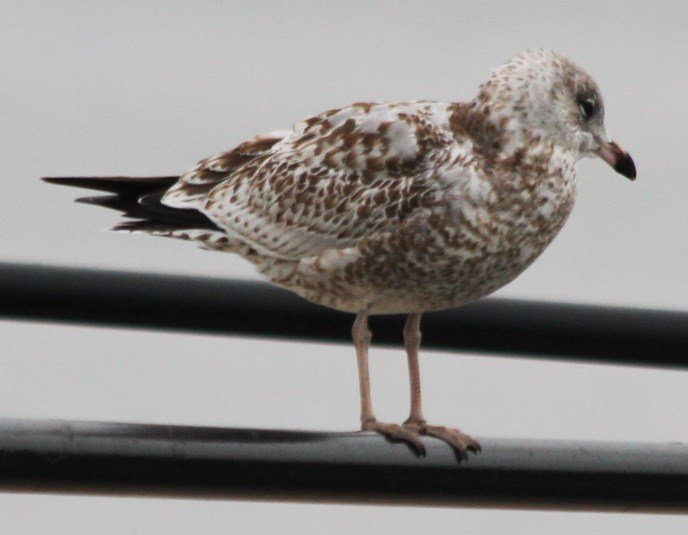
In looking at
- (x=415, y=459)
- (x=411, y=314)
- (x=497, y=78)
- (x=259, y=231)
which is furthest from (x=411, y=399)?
(x=415, y=459)

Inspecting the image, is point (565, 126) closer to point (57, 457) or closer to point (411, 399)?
point (411, 399)

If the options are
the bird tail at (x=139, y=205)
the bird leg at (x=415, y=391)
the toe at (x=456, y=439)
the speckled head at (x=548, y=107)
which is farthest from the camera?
the bird tail at (x=139, y=205)

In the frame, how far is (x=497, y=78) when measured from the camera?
375cm

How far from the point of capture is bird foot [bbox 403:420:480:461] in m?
2.99

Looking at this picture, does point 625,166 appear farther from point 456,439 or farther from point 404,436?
point 404,436

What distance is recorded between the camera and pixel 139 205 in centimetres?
399

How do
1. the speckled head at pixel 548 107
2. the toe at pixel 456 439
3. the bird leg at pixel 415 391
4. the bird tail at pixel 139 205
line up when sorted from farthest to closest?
the bird tail at pixel 139 205, the speckled head at pixel 548 107, the bird leg at pixel 415 391, the toe at pixel 456 439

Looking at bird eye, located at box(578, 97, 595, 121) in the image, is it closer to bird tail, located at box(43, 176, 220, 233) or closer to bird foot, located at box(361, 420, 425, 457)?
bird foot, located at box(361, 420, 425, 457)

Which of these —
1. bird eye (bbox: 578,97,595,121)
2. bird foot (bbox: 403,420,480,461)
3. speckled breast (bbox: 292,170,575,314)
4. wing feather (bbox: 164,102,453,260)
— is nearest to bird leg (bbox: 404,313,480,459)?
bird foot (bbox: 403,420,480,461)

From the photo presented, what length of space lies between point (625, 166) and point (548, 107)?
21cm

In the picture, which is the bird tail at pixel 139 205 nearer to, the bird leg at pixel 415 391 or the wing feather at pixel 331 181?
the wing feather at pixel 331 181

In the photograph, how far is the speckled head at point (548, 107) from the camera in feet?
12.1

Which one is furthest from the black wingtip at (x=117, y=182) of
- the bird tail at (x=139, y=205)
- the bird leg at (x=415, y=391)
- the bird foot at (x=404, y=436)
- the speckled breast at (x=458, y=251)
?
the bird foot at (x=404, y=436)

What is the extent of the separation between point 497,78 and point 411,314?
2.41 feet
